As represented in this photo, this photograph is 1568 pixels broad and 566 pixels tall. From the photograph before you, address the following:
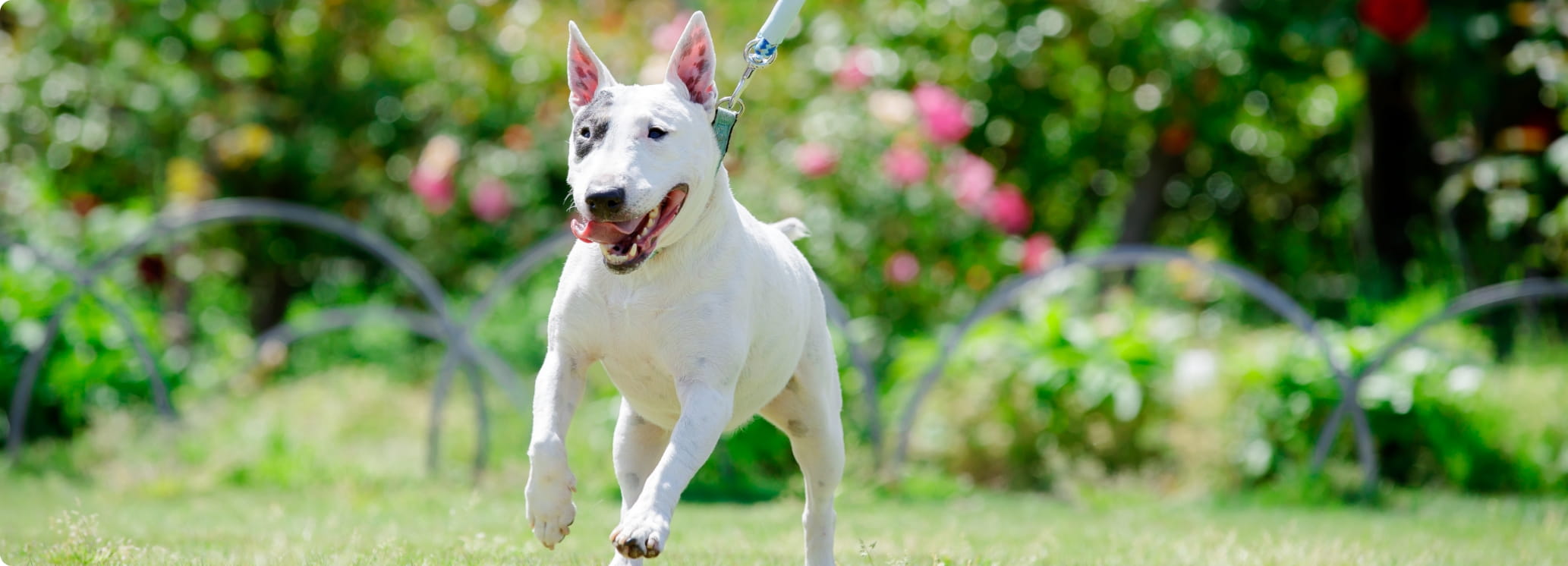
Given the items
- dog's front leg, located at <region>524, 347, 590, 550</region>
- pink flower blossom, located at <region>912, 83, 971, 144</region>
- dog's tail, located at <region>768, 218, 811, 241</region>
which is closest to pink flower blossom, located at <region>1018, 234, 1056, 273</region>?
pink flower blossom, located at <region>912, 83, 971, 144</region>

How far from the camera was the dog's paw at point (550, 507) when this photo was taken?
11.5 feet

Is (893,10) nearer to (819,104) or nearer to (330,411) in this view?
(819,104)

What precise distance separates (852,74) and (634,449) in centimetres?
598

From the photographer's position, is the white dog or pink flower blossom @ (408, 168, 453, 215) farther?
pink flower blossom @ (408, 168, 453, 215)

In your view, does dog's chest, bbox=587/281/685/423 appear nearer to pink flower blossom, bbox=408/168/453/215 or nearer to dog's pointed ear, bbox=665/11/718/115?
dog's pointed ear, bbox=665/11/718/115

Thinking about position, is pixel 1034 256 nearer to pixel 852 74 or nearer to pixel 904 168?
pixel 904 168

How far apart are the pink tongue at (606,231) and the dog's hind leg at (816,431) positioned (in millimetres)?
948

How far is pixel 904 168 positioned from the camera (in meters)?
8.94

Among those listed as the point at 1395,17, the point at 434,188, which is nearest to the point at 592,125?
the point at 434,188

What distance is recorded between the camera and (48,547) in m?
4.66

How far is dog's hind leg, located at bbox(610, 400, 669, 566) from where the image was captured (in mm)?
4086

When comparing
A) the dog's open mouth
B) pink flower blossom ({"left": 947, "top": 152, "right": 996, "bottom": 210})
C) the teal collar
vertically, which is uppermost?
the teal collar

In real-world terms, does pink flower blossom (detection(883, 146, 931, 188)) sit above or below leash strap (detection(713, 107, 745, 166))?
below

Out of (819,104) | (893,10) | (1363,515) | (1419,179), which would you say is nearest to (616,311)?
(1363,515)
